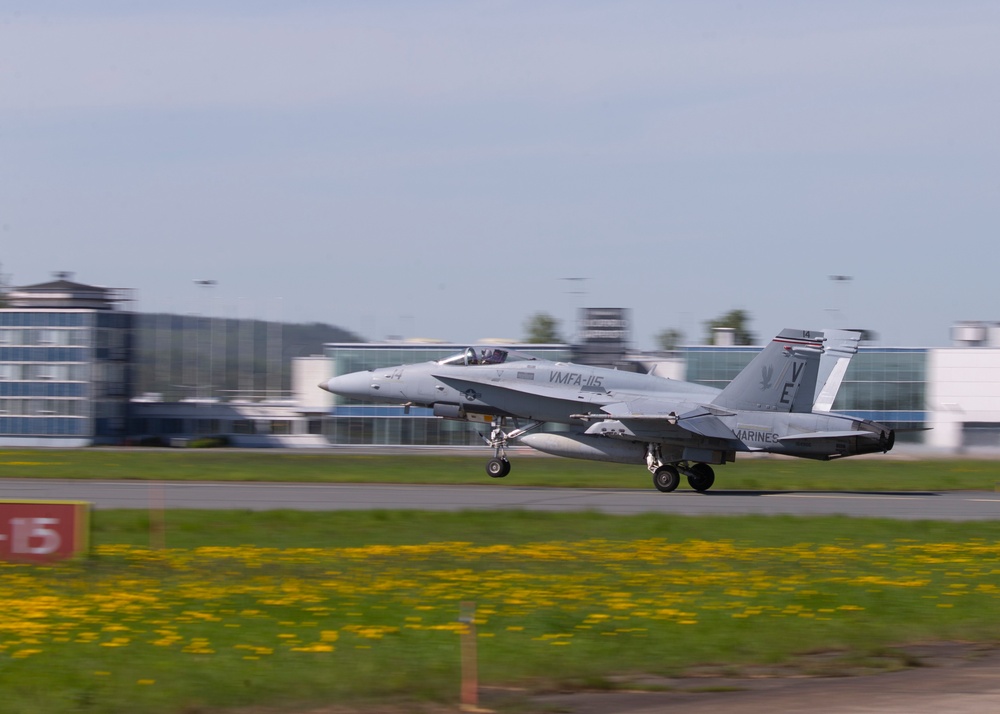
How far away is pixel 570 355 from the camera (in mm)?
77625

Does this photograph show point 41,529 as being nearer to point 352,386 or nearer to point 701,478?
point 352,386

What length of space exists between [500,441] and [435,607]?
19134 mm

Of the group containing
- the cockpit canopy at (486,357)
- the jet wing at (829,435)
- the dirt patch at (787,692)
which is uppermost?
the cockpit canopy at (486,357)

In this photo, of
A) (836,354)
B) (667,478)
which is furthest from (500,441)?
(836,354)

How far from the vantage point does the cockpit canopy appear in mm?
31391

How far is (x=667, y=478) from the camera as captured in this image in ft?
94.6

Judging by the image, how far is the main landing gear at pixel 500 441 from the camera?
101 feet

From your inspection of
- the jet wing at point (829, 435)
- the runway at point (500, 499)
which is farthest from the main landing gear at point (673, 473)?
the jet wing at point (829, 435)

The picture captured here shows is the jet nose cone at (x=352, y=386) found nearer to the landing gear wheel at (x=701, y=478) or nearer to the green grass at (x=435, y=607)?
the landing gear wheel at (x=701, y=478)

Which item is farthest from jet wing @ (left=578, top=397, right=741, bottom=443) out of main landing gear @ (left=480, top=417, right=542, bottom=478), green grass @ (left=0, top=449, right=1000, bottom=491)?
green grass @ (left=0, top=449, right=1000, bottom=491)

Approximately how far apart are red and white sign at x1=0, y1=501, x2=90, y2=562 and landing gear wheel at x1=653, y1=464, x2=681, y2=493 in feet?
58.7

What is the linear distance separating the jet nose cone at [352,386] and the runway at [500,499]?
9.76ft

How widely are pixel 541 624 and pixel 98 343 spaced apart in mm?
72516

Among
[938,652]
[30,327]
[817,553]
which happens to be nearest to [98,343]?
[30,327]
